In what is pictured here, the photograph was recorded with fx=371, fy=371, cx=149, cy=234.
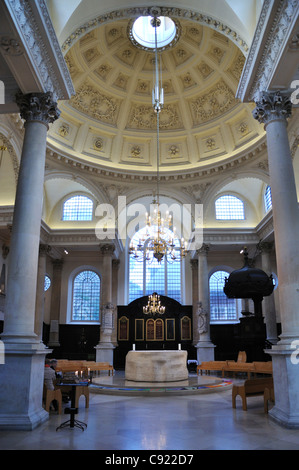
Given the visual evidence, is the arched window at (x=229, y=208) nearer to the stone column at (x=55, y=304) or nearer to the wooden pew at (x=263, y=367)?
the wooden pew at (x=263, y=367)

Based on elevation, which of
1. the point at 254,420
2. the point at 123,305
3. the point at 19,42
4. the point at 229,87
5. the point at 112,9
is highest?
the point at 229,87

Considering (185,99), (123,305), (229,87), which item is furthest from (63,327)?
(229,87)

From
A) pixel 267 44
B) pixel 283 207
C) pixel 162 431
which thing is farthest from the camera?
pixel 267 44

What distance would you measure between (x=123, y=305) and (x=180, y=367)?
12414 millimetres

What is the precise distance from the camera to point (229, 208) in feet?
78.5

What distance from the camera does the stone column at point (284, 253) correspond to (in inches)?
288

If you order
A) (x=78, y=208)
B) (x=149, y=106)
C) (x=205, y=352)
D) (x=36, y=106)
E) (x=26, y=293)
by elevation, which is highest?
(x=149, y=106)

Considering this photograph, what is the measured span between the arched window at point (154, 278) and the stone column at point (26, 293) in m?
17.5

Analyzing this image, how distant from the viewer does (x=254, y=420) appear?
7.63 m

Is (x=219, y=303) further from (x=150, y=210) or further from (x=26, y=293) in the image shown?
(x=26, y=293)

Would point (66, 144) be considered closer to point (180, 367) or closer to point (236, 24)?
point (236, 24)

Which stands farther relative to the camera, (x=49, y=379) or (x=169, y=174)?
(x=169, y=174)

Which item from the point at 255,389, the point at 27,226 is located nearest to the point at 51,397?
the point at 27,226

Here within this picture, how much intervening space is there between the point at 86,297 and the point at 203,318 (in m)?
9.04
